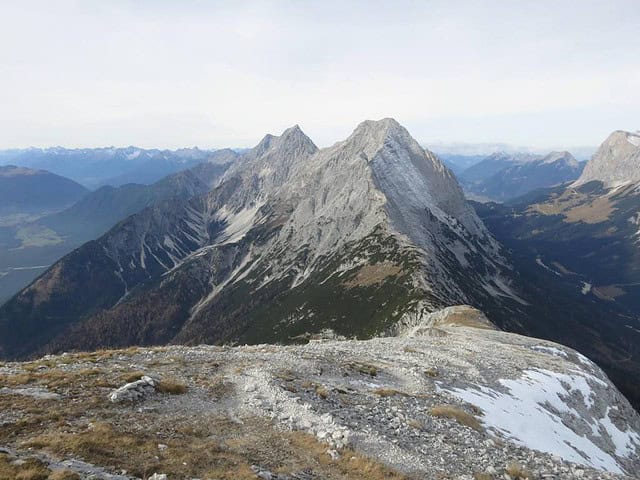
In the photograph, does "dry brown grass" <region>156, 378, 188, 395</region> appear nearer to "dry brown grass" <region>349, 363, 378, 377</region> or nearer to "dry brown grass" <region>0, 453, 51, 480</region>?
"dry brown grass" <region>0, 453, 51, 480</region>

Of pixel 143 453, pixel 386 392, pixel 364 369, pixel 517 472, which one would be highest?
pixel 143 453

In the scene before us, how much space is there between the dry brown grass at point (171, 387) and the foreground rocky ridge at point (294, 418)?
0.12 m

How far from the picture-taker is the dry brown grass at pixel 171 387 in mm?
29716

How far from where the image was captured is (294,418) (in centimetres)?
2795

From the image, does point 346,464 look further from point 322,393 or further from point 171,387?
point 171,387

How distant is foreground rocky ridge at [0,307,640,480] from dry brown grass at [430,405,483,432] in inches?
4.8

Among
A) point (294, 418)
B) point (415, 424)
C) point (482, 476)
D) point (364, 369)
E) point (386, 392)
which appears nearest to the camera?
point (482, 476)

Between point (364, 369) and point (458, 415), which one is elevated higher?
point (364, 369)

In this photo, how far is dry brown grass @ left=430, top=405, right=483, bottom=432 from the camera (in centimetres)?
3259

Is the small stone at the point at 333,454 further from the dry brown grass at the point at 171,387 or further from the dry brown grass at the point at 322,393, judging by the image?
the dry brown grass at the point at 171,387

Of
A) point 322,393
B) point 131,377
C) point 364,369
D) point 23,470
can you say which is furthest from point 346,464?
point 364,369

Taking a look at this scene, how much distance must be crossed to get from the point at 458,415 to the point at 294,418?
14.0 meters

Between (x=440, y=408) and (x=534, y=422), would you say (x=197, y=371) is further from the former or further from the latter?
(x=534, y=422)

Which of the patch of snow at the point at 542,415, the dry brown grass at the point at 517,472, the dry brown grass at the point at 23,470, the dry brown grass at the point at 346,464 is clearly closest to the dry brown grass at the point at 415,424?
the dry brown grass at the point at 517,472
